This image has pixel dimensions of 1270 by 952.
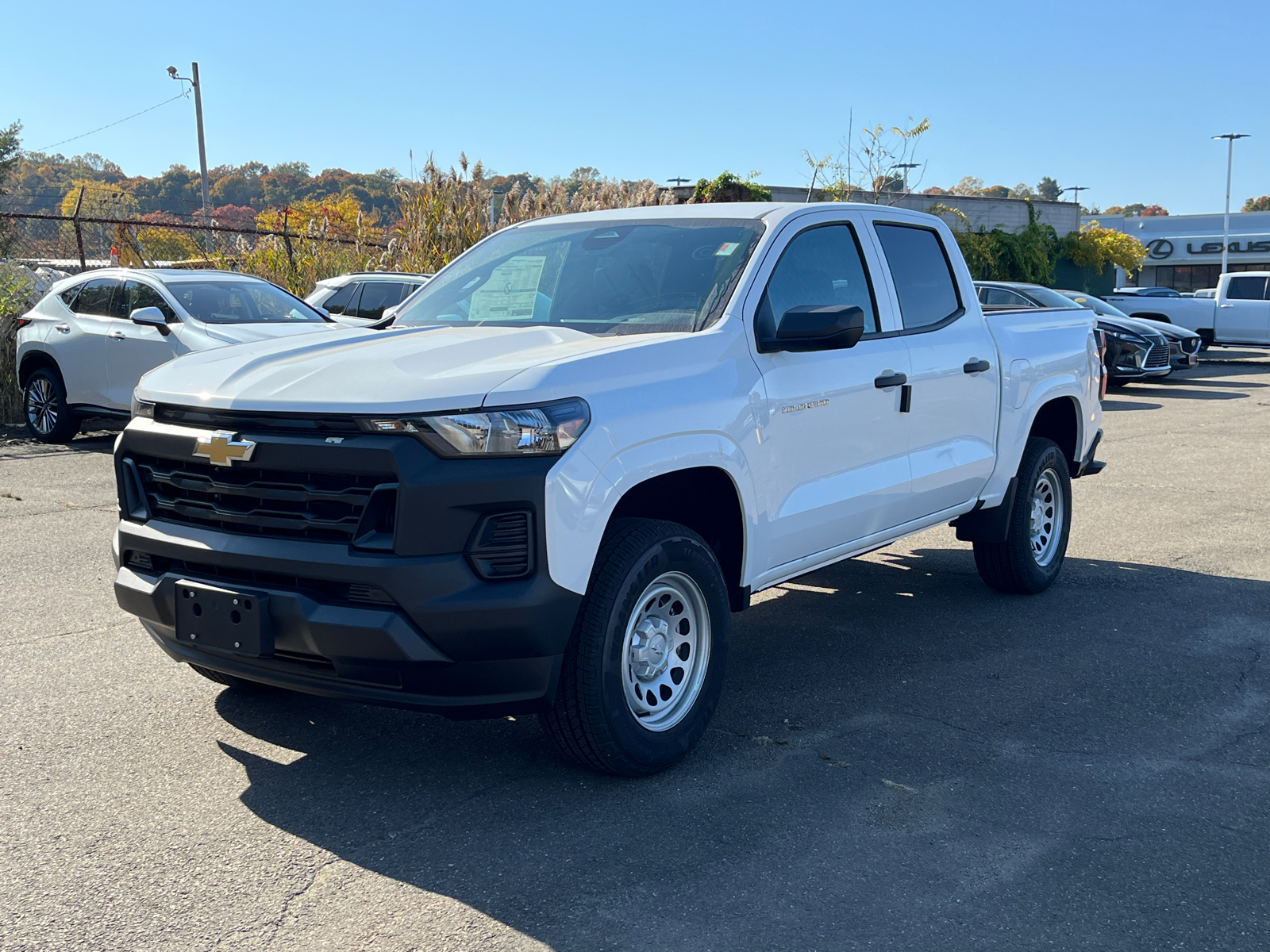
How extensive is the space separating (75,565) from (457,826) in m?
4.49

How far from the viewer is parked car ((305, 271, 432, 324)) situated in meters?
15.1

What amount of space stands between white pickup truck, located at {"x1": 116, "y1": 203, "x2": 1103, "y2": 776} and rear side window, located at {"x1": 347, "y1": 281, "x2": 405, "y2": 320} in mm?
9857

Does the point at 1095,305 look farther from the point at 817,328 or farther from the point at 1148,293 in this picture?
the point at 817,328

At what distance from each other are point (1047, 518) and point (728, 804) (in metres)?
3.76

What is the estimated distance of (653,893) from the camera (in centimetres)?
327

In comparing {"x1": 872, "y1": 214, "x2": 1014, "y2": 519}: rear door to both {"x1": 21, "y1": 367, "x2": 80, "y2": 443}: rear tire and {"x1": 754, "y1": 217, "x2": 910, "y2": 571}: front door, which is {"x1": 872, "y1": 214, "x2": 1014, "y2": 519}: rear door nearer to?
{"x1": 754, "y1": 217, "x2": 910, "y2": 571}: front door

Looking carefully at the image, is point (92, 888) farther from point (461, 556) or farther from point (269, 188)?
point (269, 188)

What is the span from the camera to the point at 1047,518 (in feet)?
22.6

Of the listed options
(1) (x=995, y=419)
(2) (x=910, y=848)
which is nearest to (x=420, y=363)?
(2) (x=910, y=848)

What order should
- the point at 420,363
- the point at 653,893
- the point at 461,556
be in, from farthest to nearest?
the point at 420,363, the point at 461,556, the point at 653,893

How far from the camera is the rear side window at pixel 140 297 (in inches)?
465

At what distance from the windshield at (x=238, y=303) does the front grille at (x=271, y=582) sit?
8111 millimetres

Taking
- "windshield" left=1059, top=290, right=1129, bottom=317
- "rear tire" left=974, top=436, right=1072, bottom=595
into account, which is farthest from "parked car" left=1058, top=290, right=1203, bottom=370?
"rear tire" left=974, top=436, right=1072, bottom=595

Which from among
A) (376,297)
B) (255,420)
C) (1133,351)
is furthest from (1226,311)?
(255,420)
